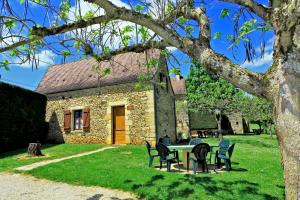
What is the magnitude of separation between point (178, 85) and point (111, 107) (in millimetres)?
15279

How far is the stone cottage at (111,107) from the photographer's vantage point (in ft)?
46.0

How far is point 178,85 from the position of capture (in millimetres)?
28875

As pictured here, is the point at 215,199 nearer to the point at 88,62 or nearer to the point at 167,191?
the point at 167,191

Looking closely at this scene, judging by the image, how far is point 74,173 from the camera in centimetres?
722

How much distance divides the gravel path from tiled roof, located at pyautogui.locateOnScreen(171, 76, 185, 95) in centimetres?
2185

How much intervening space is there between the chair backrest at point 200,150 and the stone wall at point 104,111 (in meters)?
6.62

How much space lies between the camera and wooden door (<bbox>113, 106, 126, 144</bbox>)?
48.1ft

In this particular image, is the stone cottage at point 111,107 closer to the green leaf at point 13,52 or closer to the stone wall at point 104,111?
the stone wall at point 104,111

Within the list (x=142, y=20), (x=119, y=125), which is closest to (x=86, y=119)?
(x=119, y=125)

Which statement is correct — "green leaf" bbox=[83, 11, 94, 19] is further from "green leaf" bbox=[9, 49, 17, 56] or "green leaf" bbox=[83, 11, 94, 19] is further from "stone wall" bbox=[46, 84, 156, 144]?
"stone wall" bbox=[46, 84, 156, 144]

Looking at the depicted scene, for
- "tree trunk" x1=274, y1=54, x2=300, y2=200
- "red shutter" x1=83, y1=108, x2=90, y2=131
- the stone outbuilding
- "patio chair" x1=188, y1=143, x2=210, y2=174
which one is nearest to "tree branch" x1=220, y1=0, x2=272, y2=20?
"tree trunk" x1=274, y1=54, x2=300, y2=200

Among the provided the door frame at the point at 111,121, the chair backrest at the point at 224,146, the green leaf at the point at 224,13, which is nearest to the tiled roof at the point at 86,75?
the door frame at the point at 111,121

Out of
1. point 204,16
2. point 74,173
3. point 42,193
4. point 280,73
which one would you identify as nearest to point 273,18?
point 280,73

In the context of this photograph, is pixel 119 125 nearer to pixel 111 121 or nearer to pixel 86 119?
pixel 111 121
